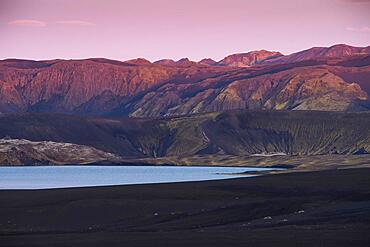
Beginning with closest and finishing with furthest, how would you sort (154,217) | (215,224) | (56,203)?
(215,224) → (154,217) → (56,203)

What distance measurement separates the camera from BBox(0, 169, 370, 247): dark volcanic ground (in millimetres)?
42031

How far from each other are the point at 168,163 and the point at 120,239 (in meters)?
146

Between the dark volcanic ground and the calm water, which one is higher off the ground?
the dark volcanic ground

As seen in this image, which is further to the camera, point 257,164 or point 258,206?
point 257,164

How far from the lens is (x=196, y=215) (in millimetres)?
54625

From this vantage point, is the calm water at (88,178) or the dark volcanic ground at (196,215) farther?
the calm water at (88,178)

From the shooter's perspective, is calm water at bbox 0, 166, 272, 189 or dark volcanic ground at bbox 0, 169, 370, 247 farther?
calm water at bbox 0, 166, 272, 189

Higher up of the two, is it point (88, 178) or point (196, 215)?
point (196, 215)

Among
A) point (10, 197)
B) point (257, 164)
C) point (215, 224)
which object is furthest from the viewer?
point (257, 164)

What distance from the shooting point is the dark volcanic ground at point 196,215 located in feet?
138

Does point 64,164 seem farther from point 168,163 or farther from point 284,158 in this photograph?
point 284,158

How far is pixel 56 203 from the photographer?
62.6 m

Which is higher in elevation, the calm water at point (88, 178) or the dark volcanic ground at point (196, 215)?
the dark volcanic ground at point (196, 215)

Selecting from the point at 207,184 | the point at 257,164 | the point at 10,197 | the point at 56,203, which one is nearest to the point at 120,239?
the point at 56,203
